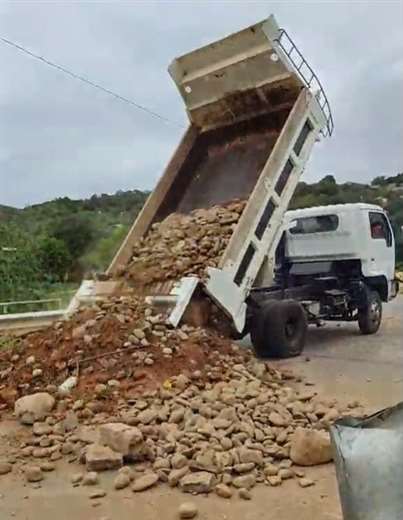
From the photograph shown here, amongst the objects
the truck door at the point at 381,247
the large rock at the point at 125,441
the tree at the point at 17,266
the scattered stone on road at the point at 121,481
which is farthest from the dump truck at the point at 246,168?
the tree at the point at 17,266

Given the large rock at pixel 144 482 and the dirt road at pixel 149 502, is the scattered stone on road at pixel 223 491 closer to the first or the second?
the dirt road at pixel 149 502

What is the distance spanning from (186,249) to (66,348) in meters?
1.80

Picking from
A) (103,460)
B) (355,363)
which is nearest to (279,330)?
(355,363)

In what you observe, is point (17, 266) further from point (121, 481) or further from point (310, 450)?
point (310, 450)

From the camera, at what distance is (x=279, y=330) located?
748 centimetres

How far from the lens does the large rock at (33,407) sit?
16.1 feet

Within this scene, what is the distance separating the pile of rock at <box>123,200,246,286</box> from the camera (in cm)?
677

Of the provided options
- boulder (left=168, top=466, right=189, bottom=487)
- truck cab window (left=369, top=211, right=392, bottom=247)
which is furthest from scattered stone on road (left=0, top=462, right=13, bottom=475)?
truck cab window (left=369, top=211, right=392, bottom=247)

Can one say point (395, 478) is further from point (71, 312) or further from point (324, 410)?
point (71, 312)

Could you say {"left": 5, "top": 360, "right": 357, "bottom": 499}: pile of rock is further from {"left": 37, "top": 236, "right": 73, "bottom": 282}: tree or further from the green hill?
{"left": 37, "top": 236, "right": 73, "bottom": 282}: tree

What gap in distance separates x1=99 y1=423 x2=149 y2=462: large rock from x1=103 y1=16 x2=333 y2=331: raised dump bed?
88.7 inches

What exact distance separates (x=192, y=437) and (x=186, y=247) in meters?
2.98

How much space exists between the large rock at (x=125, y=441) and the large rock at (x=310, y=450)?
914 millimetres

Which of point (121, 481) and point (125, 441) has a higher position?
point (125, 441)
